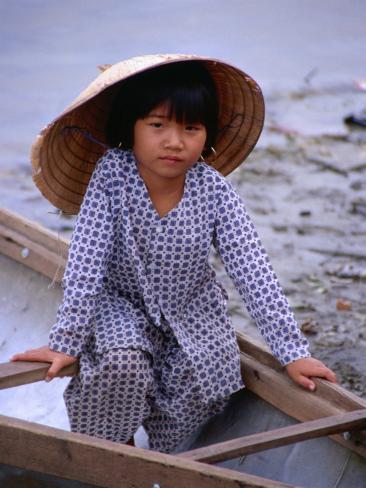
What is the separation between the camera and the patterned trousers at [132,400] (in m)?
2.74

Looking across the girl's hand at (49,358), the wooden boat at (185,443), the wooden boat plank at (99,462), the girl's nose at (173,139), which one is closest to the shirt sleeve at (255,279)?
the wooden boat at (185,443)

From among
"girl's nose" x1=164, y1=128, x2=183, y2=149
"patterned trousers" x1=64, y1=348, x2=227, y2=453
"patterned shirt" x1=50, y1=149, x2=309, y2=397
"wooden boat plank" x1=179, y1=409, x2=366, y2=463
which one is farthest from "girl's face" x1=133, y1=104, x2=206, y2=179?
"wooden boat plank" x1=179, y1=409, x2=366, y2=463

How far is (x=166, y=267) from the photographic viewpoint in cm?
291

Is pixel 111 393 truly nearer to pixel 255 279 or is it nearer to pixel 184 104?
pixel 255 279

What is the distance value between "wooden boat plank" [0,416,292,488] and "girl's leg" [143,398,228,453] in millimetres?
665

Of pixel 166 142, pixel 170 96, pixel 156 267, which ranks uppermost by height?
pixel 170 96

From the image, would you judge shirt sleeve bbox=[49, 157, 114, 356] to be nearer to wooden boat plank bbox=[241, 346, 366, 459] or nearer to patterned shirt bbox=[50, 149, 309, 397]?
patterned shirt bbox=[50, 149, 309, 397]

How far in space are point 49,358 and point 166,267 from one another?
420mm

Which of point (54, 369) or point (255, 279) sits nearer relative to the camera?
point (54, 369)

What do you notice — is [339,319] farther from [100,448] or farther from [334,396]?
[100,448]

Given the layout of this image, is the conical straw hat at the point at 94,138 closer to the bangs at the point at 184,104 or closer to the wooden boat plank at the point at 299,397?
the bangs at the point at 184,104

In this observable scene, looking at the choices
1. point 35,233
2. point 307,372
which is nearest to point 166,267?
point 307,372

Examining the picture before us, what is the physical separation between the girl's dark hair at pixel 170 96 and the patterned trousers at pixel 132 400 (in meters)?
0.63

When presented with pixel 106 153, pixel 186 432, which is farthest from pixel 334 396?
pixel 106 153
